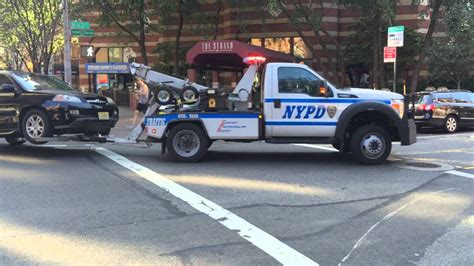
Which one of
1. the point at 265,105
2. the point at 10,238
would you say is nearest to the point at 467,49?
the point at 265,105

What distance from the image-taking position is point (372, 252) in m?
Result: 4.96

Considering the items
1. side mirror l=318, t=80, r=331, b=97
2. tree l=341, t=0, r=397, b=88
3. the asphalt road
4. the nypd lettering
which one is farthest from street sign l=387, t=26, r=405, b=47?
the nypd lettering

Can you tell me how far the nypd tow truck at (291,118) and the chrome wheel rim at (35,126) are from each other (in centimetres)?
231

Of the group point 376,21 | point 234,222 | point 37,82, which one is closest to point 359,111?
point 234,222

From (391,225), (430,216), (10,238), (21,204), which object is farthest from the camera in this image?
(21,204)

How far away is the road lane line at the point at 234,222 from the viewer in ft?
15.9

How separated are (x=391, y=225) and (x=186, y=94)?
5.77m

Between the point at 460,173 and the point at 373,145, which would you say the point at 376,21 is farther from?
the point at 460,173

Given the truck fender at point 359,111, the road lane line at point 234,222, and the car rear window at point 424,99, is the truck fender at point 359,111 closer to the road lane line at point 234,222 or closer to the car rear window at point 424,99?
the road lane line at point 234,222

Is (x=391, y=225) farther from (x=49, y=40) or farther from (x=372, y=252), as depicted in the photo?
(x=49, y=40)

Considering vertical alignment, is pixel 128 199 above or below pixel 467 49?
below

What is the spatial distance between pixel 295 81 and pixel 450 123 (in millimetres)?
8983

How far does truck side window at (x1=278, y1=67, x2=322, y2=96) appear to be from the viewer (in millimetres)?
9836

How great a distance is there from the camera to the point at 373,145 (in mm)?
9805
